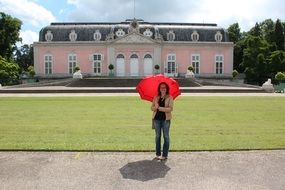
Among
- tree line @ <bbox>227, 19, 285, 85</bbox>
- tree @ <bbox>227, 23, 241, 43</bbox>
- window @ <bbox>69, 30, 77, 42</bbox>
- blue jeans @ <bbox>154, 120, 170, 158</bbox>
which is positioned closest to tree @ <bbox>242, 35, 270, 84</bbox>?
tree line @ <bbox>227, 19, 285, 85</bbox>

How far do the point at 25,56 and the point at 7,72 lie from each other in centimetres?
3892

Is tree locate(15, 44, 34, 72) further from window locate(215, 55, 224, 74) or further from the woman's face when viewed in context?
the woman's face

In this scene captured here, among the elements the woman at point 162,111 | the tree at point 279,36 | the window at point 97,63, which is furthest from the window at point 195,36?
the woman at point 162,111

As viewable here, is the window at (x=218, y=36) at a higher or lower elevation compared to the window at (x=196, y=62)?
higher

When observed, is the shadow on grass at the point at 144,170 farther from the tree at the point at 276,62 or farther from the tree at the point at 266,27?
the tree at the point at 266,27

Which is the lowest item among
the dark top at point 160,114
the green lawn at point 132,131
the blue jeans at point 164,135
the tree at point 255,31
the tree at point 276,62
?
the green lawn at point 132,131

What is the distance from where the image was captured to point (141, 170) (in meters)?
7.23

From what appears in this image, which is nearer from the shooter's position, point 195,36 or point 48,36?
point 48,36

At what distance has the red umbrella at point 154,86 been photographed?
8000mm

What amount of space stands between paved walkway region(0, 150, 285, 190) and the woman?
0.80 ft

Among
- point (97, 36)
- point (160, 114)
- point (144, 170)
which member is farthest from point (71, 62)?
point (144, 170)

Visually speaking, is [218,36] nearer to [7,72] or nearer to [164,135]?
[7,72]

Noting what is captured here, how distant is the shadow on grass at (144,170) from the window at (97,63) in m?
56.3

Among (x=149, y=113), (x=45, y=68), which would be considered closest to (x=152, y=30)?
(x=45, y=68)
